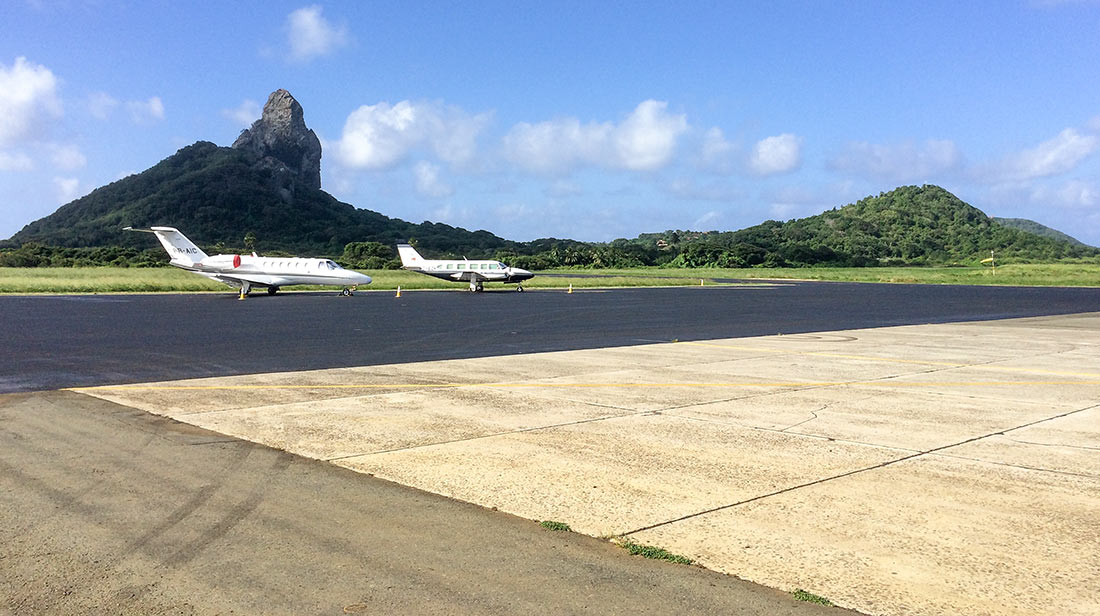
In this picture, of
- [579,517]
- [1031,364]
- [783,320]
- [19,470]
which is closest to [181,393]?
[19,470]

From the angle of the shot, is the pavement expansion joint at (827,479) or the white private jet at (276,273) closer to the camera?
the pavement expansion joint at (827,479)

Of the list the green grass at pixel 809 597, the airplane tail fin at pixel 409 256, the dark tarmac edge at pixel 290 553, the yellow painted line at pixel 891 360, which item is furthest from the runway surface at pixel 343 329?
the airplane tail fin at pixel 409 256

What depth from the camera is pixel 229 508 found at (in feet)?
24.1

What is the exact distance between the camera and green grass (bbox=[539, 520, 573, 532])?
6875 millimetres

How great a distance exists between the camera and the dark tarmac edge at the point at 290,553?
5.36 m

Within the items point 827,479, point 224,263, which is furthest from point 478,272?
point 827,479

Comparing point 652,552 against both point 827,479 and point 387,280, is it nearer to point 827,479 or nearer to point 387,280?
point 827,479

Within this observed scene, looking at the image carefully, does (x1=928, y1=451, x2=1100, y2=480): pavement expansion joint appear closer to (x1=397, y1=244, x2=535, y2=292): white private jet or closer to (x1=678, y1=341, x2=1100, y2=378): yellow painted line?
(x1=678, y1=341, x2=1100, y2=378): yellow painted line

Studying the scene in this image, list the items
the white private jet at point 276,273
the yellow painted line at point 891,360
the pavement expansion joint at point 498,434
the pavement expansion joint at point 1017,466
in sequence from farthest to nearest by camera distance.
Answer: the white private jet at point 276,273 → the yellow painted line at point 891,360 → the pavement expansion joint at point 498,434 → the pavement expansion joint at point 1017,466

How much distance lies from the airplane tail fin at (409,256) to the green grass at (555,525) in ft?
212

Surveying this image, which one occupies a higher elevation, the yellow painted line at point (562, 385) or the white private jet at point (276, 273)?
the white private jet at point (276, 273)

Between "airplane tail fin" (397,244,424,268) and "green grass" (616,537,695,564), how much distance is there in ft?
215

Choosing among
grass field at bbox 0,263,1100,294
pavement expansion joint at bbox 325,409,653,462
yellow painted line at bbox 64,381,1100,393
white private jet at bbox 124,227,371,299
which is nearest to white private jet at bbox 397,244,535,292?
grass field at bbox 0,263,1100,294

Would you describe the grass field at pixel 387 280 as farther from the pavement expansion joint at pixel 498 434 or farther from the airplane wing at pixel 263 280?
the pavement expansion joint at pixel 498 434
